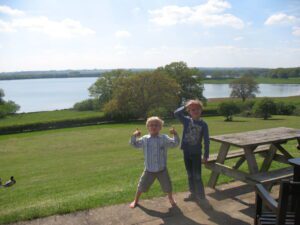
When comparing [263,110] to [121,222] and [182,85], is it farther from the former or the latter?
[121,222]

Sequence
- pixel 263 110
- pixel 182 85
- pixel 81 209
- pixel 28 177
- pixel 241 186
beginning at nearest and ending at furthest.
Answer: pixel 81 209
pixel 241 186
pixel 28 177
pixel 263 110
pixel 182 85

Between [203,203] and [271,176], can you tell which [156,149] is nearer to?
[203,203]

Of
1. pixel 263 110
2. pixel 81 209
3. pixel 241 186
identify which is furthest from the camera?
pixel 263 110

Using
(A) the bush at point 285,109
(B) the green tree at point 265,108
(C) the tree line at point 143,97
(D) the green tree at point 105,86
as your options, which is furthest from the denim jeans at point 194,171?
(D) the green tree at point 105,86

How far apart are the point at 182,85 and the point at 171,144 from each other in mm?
50999

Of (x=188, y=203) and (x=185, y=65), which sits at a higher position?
(x=185, y=65)

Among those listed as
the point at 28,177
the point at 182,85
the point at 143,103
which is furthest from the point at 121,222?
the point at 182,85

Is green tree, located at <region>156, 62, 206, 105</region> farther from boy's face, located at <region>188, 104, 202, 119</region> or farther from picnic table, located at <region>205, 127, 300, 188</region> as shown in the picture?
boy's face, located at <region>188, 104, 202, 119</region>

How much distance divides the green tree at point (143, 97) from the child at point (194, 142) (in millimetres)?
40691

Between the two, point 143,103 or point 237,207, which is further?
point 143,103

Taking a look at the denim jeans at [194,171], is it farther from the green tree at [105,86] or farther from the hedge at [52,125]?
the green tree at [105,86]

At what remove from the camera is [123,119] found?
156 ft

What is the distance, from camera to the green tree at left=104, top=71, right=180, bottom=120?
46188 mm

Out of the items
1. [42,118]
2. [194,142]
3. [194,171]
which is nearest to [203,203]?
[194,171]
